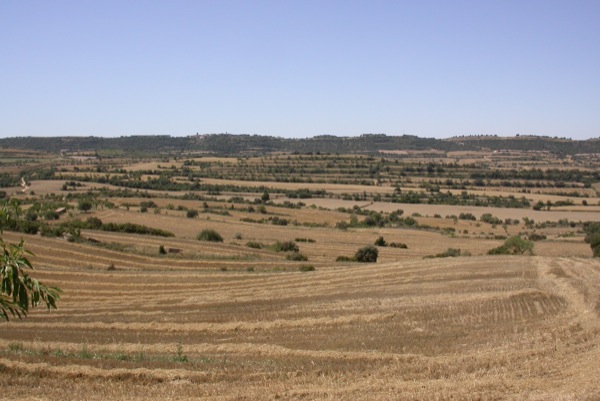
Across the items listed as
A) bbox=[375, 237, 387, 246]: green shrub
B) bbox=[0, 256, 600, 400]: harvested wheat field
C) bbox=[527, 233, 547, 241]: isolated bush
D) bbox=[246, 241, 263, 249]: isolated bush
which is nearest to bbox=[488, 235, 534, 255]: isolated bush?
bbox=[0, 256, 600, 400]: harvested wheat field

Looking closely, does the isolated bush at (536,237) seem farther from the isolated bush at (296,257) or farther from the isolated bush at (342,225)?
the isolated bush at (296,257)

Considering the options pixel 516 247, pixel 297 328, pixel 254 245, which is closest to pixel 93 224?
pixel 254 245

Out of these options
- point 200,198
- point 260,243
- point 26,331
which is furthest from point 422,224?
point 26,331

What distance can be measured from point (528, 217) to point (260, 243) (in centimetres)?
4126

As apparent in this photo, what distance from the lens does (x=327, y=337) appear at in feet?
66.6

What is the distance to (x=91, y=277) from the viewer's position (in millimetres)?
39719

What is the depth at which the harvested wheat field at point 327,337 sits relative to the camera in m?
12.8

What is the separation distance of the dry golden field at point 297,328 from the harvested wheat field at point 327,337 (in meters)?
0.06

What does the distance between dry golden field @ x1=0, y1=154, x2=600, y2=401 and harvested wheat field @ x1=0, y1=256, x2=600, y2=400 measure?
62mm

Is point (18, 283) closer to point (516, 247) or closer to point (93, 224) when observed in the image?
point (516, 247)

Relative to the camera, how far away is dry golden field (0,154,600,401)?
42.5ft

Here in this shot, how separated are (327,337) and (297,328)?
2.05 m

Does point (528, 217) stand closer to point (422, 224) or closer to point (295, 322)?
point (422, 224)

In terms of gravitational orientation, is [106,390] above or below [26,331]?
above
